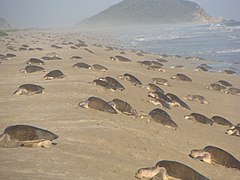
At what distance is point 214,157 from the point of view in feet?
22.1

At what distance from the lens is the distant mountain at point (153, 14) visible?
164 metres

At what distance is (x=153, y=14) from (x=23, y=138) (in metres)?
171

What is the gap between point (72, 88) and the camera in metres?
9.94

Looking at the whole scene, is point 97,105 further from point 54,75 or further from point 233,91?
point 233,91

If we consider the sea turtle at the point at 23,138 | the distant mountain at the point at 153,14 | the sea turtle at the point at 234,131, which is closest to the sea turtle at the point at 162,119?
the sea turtle at the point at 234,131

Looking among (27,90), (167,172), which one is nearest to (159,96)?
(27,90)

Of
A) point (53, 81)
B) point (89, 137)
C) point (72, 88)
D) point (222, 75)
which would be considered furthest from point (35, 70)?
point (222, 75)

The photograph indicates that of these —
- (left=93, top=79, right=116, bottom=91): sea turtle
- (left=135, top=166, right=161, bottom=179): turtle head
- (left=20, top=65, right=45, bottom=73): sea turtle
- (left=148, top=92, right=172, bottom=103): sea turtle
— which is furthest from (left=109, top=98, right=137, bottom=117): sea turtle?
(left=20, top=65, right=45, bottom=73): sea turtle

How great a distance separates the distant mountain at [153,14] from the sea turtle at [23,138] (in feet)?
501

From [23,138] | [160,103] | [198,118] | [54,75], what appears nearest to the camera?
[23,138]

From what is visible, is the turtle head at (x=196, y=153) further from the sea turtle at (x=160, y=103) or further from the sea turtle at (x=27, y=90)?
the sea turtle at (x=27, y=90)

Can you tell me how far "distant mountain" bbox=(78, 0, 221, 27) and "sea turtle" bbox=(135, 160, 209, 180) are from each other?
153 meters

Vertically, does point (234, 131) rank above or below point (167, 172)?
below

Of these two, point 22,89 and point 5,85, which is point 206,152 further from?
point 5,85
